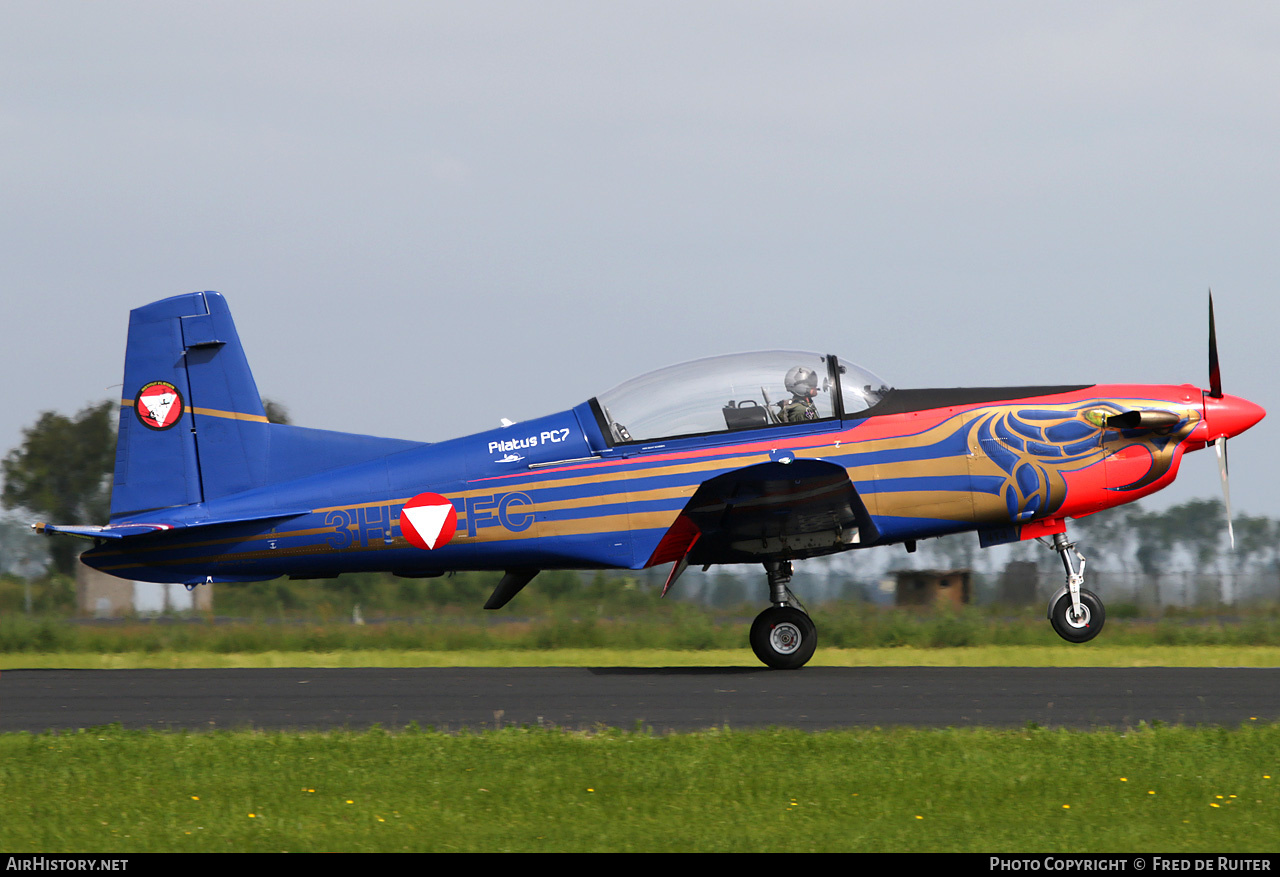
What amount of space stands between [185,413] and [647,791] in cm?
719

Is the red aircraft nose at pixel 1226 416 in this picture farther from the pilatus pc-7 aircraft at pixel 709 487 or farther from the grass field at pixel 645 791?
the grass field at pixel 645 791

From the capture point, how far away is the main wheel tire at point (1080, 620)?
35.7 ft

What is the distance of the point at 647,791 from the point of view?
19.3ft

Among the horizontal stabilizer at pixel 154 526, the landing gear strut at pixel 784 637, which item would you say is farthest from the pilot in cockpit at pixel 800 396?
the horizontal stabilizer at pixel 154 526

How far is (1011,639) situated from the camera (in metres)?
15.3

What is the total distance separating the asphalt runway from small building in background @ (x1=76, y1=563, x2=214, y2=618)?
5448mm

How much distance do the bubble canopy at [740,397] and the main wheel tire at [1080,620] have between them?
252 centimetres

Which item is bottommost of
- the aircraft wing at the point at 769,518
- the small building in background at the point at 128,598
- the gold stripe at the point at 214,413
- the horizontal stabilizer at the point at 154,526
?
the small building in background at the point at 128,598

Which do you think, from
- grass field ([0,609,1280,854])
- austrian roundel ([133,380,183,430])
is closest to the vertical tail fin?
austrian roundel ([133,380,183,430])

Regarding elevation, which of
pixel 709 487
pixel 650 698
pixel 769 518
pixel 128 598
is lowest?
pixel 650 698

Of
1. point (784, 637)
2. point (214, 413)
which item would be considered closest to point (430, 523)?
point (214, 413)

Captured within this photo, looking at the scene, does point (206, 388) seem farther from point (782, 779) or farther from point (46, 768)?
point (782, 779)

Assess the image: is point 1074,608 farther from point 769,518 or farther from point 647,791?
point 647,791

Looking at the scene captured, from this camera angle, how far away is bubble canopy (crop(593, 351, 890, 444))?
1054 cm
